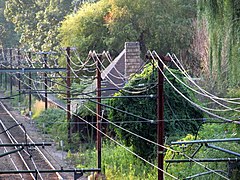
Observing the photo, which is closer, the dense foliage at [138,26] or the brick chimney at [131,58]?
the brick chimney at [131,58]

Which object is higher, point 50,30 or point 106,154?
point 50,30

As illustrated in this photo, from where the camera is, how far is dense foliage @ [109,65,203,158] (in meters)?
17.4

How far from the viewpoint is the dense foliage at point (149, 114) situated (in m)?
17.4

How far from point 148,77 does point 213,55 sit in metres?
8.33

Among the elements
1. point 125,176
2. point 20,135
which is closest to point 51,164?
point 125,176

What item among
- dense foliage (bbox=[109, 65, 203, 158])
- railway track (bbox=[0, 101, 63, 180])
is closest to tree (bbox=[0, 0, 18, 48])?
railway track (bbox=[0, 101, 63, 180])

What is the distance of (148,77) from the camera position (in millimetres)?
17203

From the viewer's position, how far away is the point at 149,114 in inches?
689

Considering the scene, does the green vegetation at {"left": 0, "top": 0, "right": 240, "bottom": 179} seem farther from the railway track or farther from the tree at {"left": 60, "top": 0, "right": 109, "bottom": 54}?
the railway track

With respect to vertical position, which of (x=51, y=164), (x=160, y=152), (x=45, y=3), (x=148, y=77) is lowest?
(x=51, y=164)

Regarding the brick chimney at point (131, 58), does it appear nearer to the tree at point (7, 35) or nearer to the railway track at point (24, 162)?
the railway track at point (24, 162)

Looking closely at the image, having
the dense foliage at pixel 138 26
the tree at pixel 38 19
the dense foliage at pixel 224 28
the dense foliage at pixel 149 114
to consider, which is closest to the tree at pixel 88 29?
the dense foliage at pixel 138 26

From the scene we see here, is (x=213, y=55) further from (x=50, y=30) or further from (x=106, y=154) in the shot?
(x=50, y=30)

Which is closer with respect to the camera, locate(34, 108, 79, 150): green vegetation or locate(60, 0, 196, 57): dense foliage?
locate(34, 108, 79, 150): green vegetation
